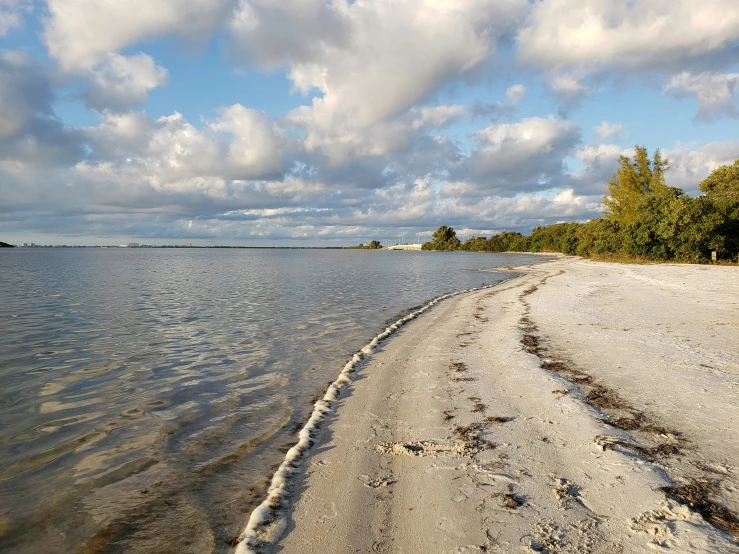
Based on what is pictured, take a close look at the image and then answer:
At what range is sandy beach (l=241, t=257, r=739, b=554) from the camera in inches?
173

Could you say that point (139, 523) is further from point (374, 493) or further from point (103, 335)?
point (103, 335)

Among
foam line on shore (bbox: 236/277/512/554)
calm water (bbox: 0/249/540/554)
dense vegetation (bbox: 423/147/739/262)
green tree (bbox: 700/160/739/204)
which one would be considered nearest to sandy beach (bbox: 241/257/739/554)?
foam line on shore (bbox: 236/277/512/554)

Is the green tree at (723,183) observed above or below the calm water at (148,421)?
above

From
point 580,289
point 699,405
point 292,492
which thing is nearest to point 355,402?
point 292,492

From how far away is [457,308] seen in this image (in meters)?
23.4

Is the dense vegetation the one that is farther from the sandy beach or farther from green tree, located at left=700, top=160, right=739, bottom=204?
the sandy beach

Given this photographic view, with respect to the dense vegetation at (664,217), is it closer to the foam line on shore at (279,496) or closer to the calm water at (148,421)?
the calm water at (148,421)

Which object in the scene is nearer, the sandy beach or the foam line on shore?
the sandy beach

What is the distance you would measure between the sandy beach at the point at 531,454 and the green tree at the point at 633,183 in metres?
67.2

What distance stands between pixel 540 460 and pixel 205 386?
771cm

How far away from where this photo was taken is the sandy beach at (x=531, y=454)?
4387 millimetres

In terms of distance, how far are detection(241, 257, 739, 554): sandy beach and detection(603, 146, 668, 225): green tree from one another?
67.2m

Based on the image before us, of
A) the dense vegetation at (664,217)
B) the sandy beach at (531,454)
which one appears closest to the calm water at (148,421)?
the sandy beach at (531,454)

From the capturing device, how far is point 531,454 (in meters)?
6.03
